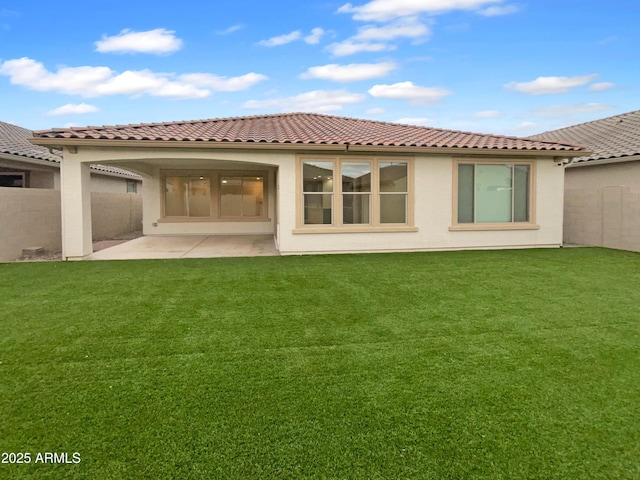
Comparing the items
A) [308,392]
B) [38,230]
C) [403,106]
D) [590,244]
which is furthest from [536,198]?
[403,106]

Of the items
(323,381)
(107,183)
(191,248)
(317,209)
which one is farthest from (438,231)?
(107,183)

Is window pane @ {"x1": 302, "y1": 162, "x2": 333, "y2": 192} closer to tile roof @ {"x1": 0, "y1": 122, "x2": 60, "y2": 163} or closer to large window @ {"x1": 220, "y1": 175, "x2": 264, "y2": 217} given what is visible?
large window @ {"x1": 220, "y1": 175, "x2": 264, "y2": 217}

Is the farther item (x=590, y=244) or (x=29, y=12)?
(x=29, y=12)

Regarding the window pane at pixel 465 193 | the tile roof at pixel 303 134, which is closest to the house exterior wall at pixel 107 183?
the tile roof at pixel 303 134

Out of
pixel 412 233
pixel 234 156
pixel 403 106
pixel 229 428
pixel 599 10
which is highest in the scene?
pixel 403 106

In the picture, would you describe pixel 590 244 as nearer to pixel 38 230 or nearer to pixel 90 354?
pixel 90 354

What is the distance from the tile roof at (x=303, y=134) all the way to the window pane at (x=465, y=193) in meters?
0.71

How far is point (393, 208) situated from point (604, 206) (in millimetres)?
6587

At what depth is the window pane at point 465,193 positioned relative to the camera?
10.9 metres

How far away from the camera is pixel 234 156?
9695 mm

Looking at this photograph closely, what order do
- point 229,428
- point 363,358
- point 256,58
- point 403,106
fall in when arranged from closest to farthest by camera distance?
point 229,428 → point 363,358 → point 256,58 → point 403,106

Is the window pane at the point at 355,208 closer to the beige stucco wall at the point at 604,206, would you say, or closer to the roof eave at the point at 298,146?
the roof eave at the point at 298,146

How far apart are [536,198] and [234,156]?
331 inches

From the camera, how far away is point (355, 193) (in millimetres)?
10398
